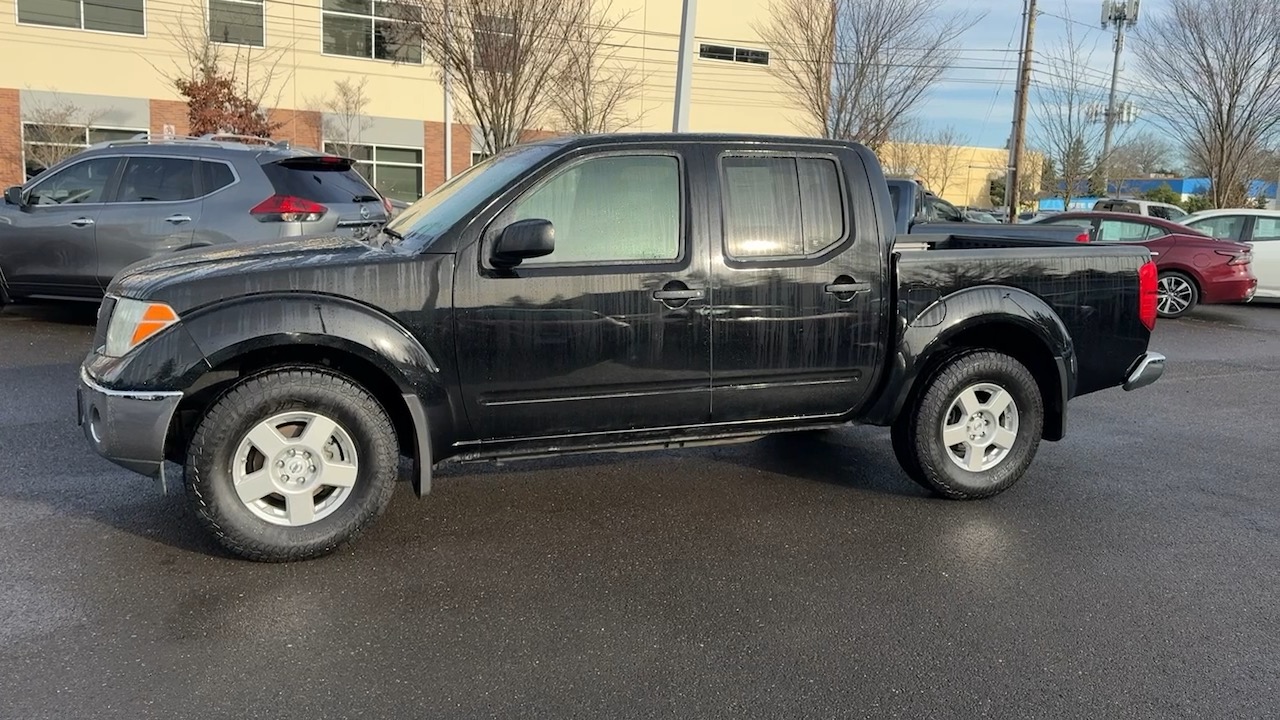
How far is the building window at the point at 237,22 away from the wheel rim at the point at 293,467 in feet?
87.3

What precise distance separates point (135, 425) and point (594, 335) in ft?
6.36

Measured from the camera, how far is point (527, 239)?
4250 millimetres

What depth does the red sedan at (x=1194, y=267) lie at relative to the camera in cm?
1386

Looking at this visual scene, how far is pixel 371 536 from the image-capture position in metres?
4.61

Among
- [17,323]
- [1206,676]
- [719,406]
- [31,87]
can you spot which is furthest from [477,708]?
[31,87]

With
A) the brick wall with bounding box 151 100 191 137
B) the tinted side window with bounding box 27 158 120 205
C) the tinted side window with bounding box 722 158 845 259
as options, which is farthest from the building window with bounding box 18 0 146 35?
the tinted side window with bounding box 722 158 845 259

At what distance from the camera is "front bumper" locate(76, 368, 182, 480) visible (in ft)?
13.3

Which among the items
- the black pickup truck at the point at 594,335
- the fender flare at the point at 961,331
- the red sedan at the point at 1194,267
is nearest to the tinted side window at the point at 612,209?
the black pickup truck at the point at 594,335

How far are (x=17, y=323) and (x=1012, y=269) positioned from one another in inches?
377

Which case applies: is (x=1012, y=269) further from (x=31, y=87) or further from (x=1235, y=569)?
(x=31, y=87)

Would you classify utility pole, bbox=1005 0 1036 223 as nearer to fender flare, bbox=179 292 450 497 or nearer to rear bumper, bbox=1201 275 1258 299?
rear bumper, bbox=1201 275 1258 299

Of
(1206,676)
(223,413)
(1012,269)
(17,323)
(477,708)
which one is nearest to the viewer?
(477,708)

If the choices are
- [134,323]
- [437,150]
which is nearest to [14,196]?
[134,323]

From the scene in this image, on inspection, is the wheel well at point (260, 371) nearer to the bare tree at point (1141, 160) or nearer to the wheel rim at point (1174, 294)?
the wheel rim at point (1174, 294)
